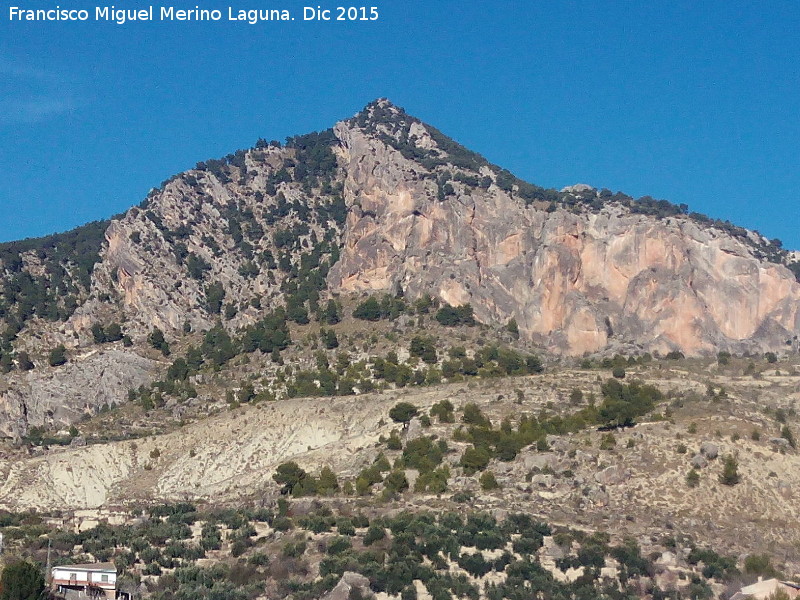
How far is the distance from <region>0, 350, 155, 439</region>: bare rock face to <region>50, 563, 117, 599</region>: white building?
47753 mm

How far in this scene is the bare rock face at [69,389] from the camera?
119 m

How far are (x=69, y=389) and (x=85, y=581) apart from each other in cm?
5422

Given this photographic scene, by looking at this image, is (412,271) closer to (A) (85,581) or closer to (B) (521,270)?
(B) (521,270)

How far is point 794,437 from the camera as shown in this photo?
9512 centimetres

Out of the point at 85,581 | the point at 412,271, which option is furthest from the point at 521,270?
the point at 85,581

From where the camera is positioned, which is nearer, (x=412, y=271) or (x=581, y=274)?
(x=581, y=274)

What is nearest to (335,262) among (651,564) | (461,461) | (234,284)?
(234,284)

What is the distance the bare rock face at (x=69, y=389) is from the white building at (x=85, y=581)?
157 ft

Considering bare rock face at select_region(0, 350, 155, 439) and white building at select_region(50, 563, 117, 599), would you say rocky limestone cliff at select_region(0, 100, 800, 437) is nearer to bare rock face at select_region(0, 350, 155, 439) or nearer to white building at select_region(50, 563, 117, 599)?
bare rock face at select_region(0, 350, 155, 439)

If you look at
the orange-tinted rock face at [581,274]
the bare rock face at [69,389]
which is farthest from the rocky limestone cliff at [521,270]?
the bare rock face at [69,389]

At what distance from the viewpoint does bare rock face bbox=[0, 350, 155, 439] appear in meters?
119

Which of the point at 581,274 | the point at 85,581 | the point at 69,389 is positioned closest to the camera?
the point at 85,581

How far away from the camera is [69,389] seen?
403ft

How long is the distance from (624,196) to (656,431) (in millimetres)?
65321
